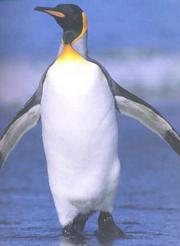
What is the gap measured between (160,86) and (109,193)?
1.45ft

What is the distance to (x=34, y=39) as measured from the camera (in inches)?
135

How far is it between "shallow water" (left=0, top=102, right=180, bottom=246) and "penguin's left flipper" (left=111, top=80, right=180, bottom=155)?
75 millimetres

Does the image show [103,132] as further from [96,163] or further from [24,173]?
[24,173]

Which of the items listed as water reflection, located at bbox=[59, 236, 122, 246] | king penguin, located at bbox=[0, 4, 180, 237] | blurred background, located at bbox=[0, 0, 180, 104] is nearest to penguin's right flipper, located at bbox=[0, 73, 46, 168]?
king penguin, located at bbox=[0, 4, 180, 237]

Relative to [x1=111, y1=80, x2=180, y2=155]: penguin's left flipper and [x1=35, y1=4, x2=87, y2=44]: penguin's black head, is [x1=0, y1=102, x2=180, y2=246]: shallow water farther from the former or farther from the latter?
[x1=35, y1=4, x2=87, y2=44]: penguin's black head

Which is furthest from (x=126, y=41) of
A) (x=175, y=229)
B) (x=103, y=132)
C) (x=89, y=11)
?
(x=175, y=229)

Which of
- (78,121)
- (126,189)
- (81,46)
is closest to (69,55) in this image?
(81,46)

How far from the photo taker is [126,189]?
3410 millimetres

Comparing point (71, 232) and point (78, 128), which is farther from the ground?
point (78, 128)

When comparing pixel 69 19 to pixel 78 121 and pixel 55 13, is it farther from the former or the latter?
pixel 78 121

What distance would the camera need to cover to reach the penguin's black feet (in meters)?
3.21

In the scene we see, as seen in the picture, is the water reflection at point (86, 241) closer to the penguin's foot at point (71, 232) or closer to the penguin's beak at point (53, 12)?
the penguin's foot at point (71, 232)

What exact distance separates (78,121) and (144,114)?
0.28 m

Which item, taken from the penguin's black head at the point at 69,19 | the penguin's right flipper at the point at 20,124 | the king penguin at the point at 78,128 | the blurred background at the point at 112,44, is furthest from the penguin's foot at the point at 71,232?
the penguin's black head at the point at 69,19
